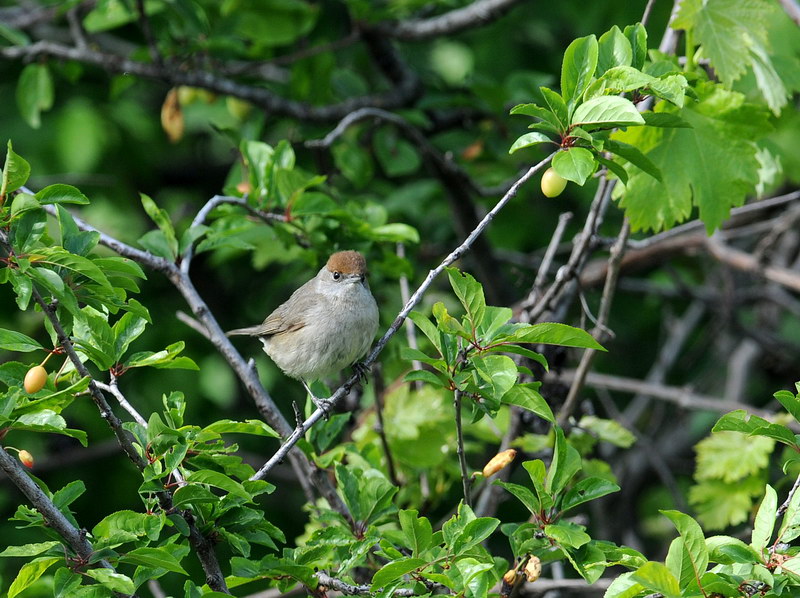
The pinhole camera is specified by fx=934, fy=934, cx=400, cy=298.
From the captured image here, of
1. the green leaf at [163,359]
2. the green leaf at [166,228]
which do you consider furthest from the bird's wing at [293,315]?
the green leaf at [163,359]

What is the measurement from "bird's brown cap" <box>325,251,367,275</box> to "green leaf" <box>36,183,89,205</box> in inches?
74.5

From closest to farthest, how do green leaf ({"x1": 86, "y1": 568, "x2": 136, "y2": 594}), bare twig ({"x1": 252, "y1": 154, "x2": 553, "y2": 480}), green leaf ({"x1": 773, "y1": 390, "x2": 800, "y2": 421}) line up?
green leaf ({"x1": 86, "y1": 568, "x2": 136, "y2": 594}) < green leaf ({"x1": 773, "y1": 390, "x2": 800, "y2": 421}) < bare twig ({"x1": 252, "y1": 154, "x2": 553, "y2": 480})

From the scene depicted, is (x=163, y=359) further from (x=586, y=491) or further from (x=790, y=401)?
(x=790, y=401)

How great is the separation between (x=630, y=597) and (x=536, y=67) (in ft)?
19.3

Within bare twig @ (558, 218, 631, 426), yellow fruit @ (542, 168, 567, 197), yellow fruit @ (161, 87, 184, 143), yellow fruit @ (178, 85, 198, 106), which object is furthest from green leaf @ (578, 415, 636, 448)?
yellow fruit @ (178, 85, 198, 106)

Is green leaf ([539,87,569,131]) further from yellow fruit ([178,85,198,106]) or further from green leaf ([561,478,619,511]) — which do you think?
yellow fruit ([178,85,198,106])

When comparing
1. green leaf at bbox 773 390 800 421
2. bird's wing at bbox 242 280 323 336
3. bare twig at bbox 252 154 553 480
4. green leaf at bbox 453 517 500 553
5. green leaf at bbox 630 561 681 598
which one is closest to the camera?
green leaf at bbox 630 561 681 598

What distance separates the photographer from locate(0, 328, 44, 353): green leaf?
2.63 meters

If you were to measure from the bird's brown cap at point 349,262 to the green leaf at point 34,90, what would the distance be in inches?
89.5

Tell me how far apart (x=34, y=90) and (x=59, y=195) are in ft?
10.8

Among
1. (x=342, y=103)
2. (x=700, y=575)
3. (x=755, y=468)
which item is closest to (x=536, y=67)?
(x=342, y=103)

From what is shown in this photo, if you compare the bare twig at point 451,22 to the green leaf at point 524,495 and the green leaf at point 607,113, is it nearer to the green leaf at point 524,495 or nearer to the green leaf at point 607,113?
the green leaf at point 607,113

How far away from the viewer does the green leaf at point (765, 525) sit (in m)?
2.52

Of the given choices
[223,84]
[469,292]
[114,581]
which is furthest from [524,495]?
[223,84]
